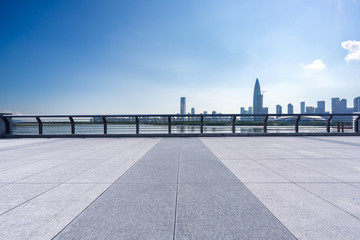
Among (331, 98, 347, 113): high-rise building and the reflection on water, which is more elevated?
(331, 98, 347, 113): high-rise building

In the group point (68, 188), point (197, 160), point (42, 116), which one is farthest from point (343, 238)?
point (42, 116)

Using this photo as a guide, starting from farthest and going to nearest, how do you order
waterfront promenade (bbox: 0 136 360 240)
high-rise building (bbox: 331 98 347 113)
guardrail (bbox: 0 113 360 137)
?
high-rise building (bbox: 331 98 347 113) → guardrail (bbox: 0 113 360 137) → waterfront promenade (bbox: 0 136 360 240)

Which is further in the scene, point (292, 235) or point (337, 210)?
point (337, 210)

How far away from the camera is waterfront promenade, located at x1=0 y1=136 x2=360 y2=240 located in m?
1.76

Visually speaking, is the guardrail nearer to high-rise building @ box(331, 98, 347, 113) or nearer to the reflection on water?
the reflection on water

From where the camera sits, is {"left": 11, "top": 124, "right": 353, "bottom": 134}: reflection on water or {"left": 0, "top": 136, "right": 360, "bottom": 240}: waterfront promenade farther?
{"left": 11, "top": 124, "right": 353, "bottom": 134}: reflection on water

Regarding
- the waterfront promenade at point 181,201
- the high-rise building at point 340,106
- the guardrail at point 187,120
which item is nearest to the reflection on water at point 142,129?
the guardrail at point 187,120

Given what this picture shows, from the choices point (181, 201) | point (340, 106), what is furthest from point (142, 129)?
point (340, 106)

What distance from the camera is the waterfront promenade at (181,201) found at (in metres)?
1.76

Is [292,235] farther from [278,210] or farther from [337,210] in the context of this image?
[337,210]

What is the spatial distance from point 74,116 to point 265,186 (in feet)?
35.0

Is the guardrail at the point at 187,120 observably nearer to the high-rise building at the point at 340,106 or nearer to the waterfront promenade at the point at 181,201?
the waterfront promenade at the point at 181,201

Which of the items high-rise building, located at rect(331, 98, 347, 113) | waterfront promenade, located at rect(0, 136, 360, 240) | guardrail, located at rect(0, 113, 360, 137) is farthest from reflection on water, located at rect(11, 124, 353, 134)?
high-rise building, located at rect(331, 98, 347, 113)

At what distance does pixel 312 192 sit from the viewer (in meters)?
2.61
